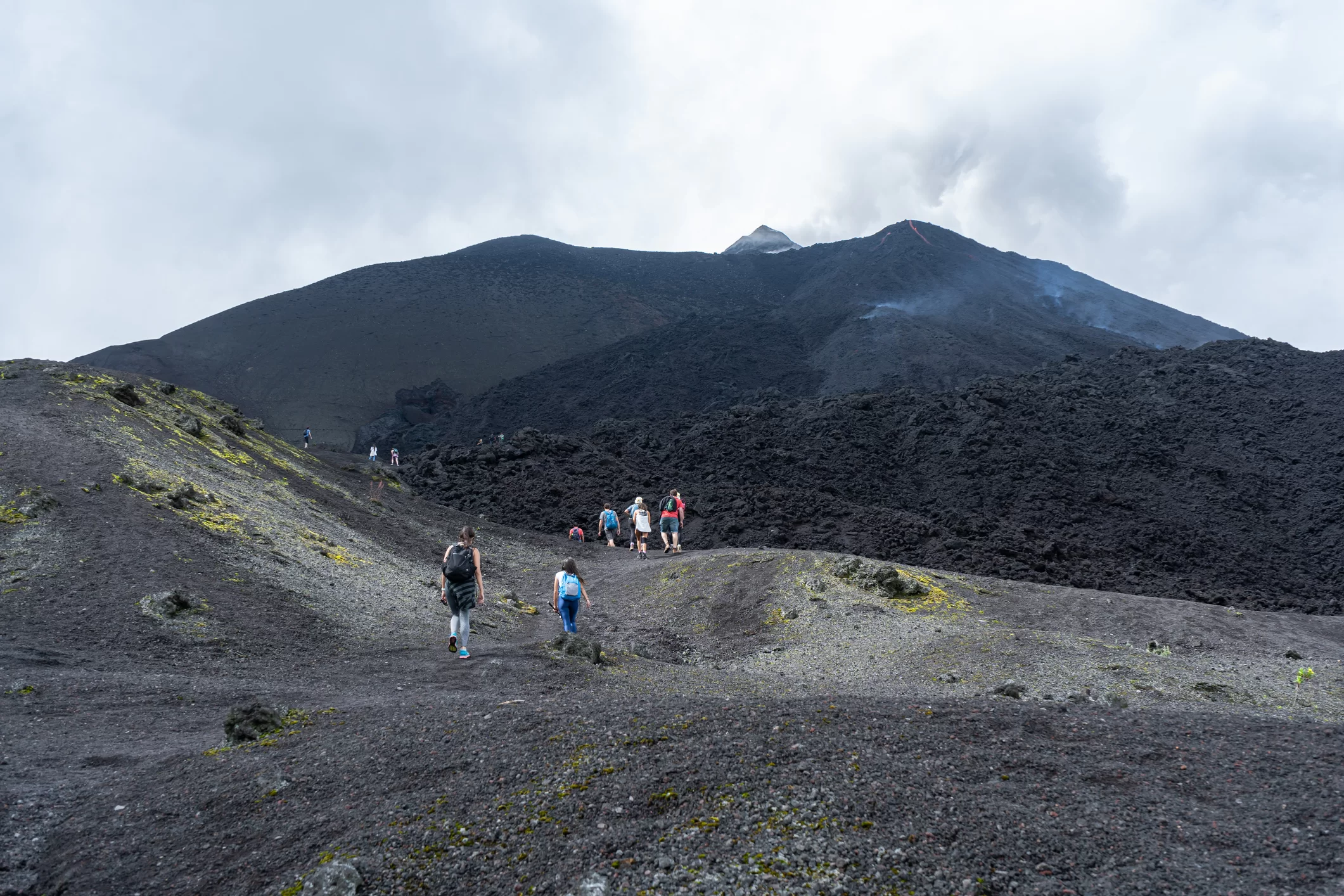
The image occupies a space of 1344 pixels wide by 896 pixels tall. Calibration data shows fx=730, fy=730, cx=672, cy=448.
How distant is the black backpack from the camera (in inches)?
344

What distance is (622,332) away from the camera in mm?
69688

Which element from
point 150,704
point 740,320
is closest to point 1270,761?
point 150,704

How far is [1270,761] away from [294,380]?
59.7 m

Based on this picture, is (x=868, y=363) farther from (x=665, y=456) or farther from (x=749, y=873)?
(x=749, y=873)

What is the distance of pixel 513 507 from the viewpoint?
26.6 m

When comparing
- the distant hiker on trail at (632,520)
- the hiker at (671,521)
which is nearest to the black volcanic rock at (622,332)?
the distant hiker on trail at (632,520)

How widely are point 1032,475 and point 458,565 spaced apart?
23587 millimetres

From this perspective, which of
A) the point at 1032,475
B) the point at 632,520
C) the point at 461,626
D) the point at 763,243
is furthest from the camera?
the point at 763,243

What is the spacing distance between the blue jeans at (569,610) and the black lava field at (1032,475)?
10647mm

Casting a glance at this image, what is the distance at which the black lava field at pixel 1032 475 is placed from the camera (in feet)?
65.7

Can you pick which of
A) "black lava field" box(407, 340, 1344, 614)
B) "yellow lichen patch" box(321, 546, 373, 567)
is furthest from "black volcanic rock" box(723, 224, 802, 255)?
"yellow lichen patch" box(321, 546, 373, 567)

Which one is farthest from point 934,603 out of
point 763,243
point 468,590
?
point 763,243

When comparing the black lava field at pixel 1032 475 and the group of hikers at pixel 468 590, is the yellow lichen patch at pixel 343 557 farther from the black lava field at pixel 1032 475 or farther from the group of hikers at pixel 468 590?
the black lava field at pixel 1032 475

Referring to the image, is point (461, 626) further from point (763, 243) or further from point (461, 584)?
point (763, 243)
